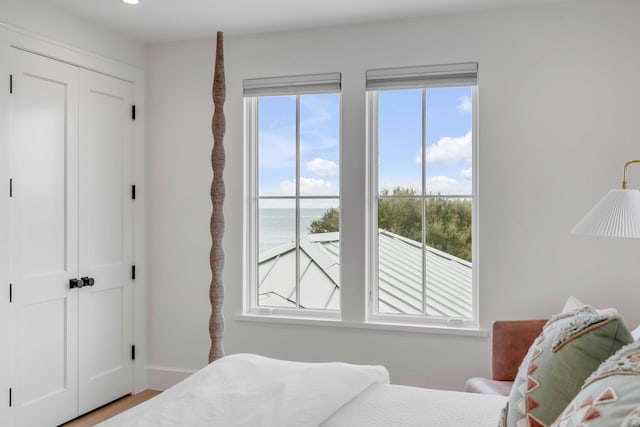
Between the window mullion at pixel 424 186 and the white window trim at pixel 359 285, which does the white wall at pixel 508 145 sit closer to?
the white window trim at pixel 359 285

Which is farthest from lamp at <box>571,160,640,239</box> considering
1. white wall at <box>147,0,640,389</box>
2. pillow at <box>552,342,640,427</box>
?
pillow at <box>552,342,640,427</box>

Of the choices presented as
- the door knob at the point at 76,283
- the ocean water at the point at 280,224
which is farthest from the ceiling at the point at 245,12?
the door knob at the point at 76,283

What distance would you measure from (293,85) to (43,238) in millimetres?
1870

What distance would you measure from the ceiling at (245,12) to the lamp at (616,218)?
146 cm

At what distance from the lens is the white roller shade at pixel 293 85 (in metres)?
3.63

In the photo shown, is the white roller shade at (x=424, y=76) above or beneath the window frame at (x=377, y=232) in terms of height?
above

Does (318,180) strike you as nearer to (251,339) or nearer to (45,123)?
(251,339)

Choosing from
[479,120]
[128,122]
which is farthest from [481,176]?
[128,122]

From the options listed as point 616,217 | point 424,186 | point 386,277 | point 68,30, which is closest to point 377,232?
point 386,277

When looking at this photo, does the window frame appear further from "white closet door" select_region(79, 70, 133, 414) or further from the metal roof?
"white closet door" select_region(79, 70, 133, 414)

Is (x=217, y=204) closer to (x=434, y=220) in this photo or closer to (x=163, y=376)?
(x=434, y=220)

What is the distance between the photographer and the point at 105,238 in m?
3.67

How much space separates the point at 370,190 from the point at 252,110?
3.46 ft

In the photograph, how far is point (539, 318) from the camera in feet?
Answer: 10.6
